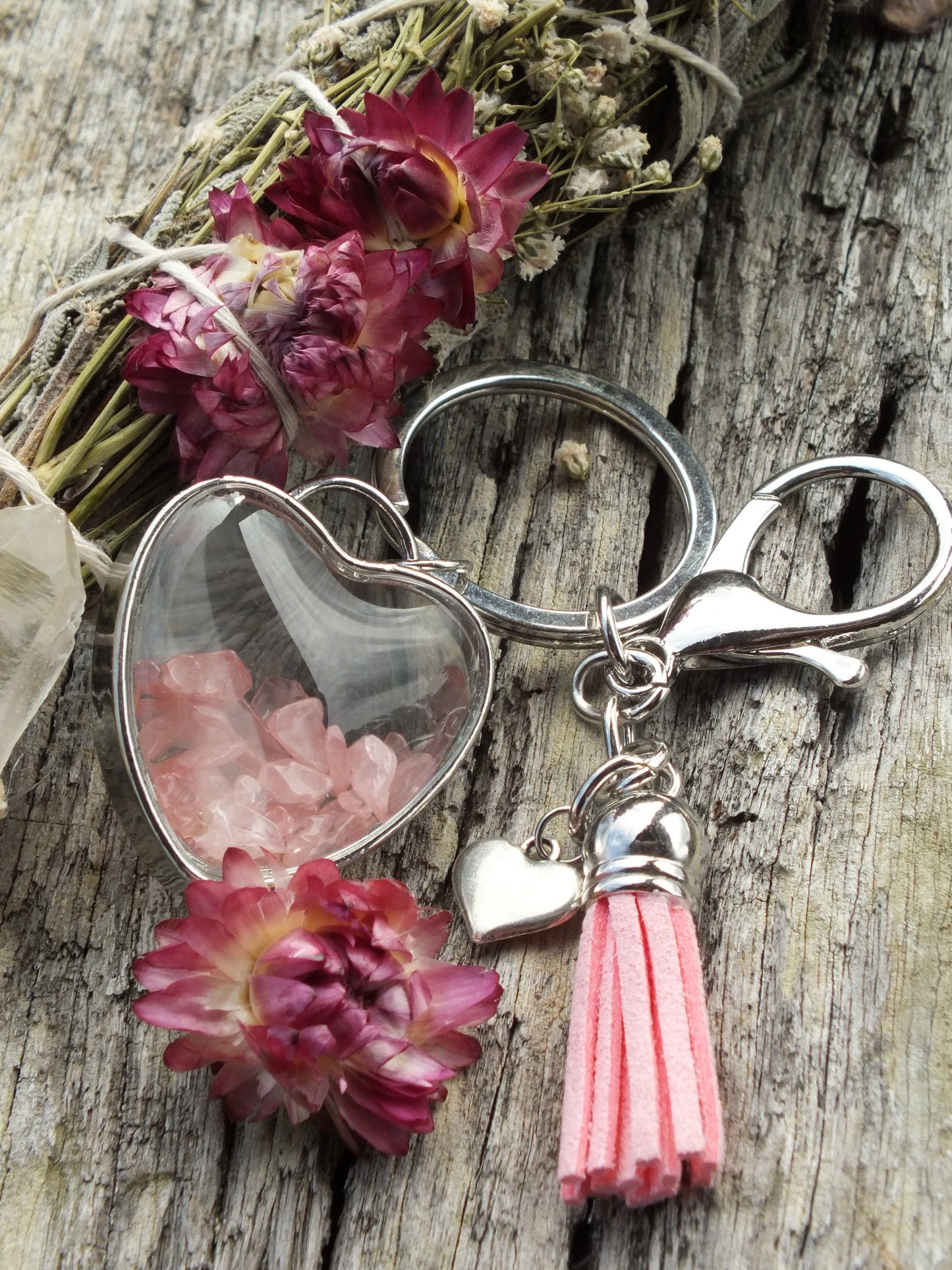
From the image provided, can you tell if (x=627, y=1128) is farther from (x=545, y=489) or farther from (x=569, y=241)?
(x=569, y=241)

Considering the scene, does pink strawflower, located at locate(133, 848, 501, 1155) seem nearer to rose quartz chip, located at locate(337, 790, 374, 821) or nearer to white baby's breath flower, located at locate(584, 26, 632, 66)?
rose quartz chip, located at locate(337, 790, 374, 821)

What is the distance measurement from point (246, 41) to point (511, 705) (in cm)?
166

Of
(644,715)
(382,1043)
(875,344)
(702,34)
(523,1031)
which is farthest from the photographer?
(875,344)

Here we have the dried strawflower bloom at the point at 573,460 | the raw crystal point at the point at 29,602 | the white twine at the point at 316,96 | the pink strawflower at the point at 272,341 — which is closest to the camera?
the raw crystal point at the point at 29,602

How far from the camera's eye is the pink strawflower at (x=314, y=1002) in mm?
1295

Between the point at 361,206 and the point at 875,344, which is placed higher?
the point at 875,344

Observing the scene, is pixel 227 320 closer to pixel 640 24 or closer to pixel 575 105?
pixel 575 105

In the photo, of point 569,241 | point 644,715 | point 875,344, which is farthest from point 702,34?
point 644,715

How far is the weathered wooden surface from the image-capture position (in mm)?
1394

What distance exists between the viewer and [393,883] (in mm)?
1407

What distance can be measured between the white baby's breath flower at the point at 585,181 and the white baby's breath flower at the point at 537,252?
8 centimetres

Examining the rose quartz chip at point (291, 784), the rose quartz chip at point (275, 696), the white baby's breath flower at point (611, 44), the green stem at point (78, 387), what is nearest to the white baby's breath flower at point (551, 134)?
the white baby's breath flower at point (611, 44)

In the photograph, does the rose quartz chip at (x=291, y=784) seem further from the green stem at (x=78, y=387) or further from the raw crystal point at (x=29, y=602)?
the green stem at (x=78, y=387)

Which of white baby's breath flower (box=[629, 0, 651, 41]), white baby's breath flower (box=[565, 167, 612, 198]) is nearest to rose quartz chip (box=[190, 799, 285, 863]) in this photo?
white baby's breath flower (box=[565, 167, 612, 198])
